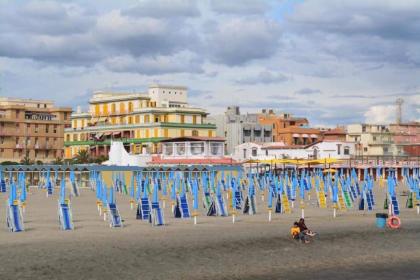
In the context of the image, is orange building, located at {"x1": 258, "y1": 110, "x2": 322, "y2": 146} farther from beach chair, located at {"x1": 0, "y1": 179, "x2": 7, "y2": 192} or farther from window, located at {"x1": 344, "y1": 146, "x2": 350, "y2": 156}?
beach chair, located at {"x1": 0, "y1": 179, "x2": 7, "y2": 192}

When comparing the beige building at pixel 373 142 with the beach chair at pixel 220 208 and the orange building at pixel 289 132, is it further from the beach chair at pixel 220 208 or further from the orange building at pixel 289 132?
the beach chair at pixel 220 208

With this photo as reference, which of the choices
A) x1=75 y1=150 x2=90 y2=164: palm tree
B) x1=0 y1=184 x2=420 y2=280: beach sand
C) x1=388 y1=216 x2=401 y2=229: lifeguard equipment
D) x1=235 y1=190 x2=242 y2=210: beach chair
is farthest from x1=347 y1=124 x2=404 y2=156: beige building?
x1=0 y1=184 x2=420 y2=280: beach sand

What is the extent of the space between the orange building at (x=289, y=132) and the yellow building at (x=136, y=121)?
19869 mm

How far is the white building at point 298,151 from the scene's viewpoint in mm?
117250

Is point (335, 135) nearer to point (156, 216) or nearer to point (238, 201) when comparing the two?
point (238, 201)

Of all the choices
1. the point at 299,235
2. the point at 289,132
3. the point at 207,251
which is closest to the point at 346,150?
the point at 289,132

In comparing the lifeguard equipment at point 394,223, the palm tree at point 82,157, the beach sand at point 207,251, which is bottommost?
the beach sand at point 207,251

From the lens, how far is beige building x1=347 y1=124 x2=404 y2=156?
467 feet

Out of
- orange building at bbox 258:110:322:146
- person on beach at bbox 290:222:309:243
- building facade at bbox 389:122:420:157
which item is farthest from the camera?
building facade at bbox 389:122:420:157

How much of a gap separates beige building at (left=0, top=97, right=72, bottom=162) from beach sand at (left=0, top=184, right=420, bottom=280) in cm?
9369

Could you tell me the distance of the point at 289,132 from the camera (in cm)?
14000

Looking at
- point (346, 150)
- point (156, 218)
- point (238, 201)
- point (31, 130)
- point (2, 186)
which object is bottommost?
point (156, 218)

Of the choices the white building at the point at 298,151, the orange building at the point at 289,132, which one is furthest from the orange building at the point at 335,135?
the white building at the point at 298,151

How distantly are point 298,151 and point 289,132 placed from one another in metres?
22.1
